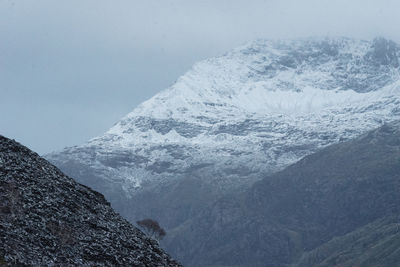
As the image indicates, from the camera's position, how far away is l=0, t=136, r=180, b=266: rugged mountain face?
76812 millimetres

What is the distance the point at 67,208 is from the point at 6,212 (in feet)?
35.3

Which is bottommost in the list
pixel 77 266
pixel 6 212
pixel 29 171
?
pixel 77 266

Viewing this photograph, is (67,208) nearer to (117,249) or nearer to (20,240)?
(117,249)

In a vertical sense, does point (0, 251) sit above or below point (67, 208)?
below

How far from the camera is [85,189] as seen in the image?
105 meters

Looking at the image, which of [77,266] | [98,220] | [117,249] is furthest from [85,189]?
[77,266]

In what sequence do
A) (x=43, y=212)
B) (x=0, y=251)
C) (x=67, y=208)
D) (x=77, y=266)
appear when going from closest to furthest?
(x=0, y=251)
(x=77, y=266)
(x=43, y=212)
(x=67, y=208)

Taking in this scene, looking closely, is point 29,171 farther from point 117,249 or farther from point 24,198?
point 117,249

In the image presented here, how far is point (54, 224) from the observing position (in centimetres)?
8338

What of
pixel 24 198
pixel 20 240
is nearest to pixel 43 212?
pixel 24 198

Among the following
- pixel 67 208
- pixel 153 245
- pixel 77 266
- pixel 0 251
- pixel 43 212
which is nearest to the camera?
pixel 0 251

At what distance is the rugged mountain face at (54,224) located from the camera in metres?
76.8

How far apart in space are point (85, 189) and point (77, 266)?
28.1 meters

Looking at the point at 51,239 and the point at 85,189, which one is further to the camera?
the point at 85,189
